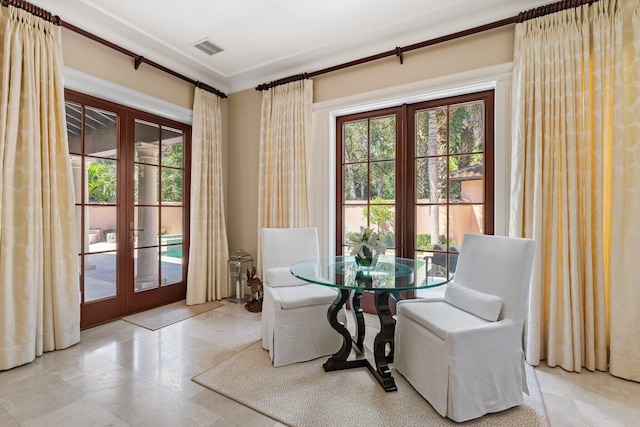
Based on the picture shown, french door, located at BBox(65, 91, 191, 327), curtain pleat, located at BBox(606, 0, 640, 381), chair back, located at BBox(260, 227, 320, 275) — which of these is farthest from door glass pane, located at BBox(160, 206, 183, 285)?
curtain pleat, located at BBox(606, 0, 640, 381)

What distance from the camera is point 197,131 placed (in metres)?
3.78

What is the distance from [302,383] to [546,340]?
191 cm

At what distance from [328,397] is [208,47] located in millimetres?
3449

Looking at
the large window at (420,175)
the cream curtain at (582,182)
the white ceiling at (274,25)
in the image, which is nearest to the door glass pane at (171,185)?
the white ceiling at (274,25)

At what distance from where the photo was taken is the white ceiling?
2592mm

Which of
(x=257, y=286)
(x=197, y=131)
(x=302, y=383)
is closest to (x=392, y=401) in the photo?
(x=302, y=383)

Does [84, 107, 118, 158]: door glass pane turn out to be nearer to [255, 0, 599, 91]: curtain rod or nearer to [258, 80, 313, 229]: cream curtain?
[258, 80, 313, 229]: cream curtain

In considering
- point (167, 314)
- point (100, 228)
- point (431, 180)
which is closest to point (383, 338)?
point (431, 180)

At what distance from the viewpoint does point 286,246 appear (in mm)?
2928

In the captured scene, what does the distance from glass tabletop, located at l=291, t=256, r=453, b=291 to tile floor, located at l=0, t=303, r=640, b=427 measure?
0.87 meters

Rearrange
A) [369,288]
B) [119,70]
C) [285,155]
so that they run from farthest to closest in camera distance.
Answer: [285,155], [119,70], [369,288]

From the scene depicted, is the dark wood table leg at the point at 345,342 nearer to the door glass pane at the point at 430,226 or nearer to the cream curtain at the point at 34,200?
the door glass pane at the point at 430,226

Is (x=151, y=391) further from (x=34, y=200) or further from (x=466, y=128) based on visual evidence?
(x=466, y=128)

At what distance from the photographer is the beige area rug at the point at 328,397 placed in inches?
67.4
